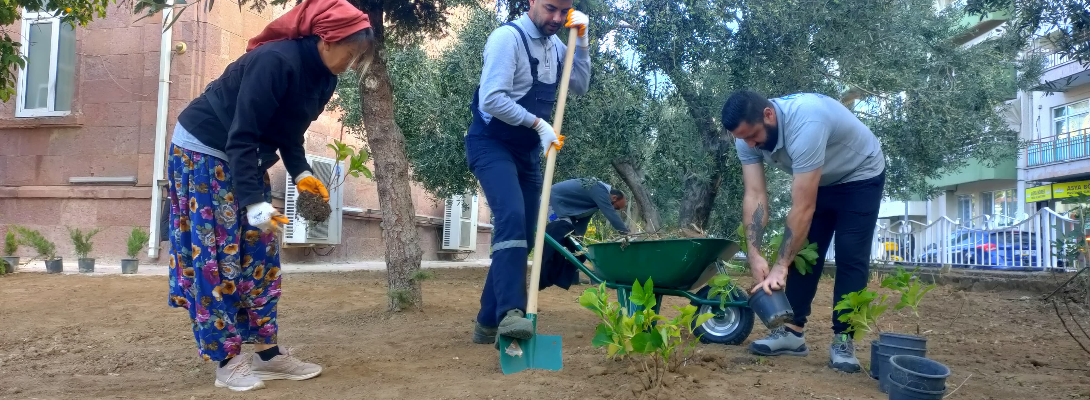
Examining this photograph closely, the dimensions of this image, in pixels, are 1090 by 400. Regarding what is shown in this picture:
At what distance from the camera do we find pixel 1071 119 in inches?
816

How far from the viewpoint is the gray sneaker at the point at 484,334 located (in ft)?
12.3

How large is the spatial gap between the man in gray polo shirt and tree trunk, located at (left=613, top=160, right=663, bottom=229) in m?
3.70

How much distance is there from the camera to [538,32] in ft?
11.4

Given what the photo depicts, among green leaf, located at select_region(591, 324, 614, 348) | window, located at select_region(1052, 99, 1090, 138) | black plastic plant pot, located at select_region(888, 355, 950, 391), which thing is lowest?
black plastic plant pot, located at select_region(888, 355, 950, 391)

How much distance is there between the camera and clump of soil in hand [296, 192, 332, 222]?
2865mm

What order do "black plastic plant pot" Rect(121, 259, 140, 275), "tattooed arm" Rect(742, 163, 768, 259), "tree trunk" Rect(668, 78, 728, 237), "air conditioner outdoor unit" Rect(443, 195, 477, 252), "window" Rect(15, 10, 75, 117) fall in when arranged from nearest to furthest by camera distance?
1. "tattooed arm" Rect(742, 163, 768, 259)
2. "tree trunk" Rect(668, 78, 728, 237)
3. "black plastic plant pot" Rect(121, 259, 140, 275)
4. "window" Rect(15, 10, 75, 117)
5. "air conditioner outdoor unit" Rect(443, 195, 477, 252)

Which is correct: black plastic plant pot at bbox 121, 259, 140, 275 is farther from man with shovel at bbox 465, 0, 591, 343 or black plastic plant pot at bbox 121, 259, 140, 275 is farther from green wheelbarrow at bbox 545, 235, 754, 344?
green wheelbarrow at bbox 545, 235, 754, 344

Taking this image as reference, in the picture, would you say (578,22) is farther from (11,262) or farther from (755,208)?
(11,262)

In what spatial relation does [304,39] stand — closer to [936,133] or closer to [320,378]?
[320,378]

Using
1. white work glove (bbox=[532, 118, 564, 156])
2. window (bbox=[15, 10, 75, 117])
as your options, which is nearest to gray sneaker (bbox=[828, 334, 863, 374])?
white work glove (bbox=[532, 118, 564, 156])

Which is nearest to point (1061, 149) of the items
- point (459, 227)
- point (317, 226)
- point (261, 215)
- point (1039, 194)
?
point (1039, 194)

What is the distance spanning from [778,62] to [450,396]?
4.60 meters

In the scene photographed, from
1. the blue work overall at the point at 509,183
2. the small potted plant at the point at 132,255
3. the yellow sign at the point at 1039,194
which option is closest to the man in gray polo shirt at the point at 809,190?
the blue work overall at the point at 509,183

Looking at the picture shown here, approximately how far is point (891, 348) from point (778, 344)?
27.6 inches
